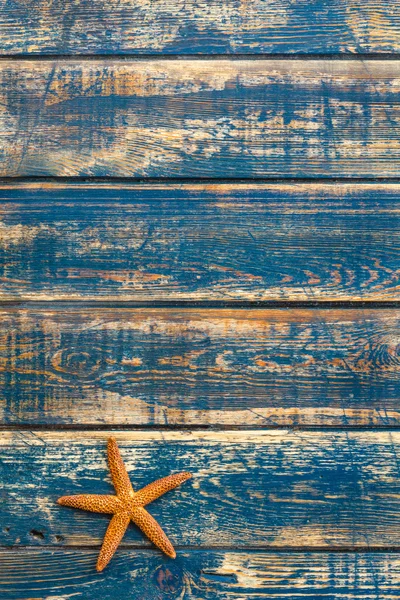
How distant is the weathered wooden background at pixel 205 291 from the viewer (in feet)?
3.49

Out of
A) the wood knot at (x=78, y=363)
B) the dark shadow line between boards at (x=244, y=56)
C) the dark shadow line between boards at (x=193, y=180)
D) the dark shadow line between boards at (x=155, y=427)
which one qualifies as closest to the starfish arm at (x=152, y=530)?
the dark shadow line between boards at (x=155, y=427)

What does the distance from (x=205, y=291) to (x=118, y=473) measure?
0.40 meters

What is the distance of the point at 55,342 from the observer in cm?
110

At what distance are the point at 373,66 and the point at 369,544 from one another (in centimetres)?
97

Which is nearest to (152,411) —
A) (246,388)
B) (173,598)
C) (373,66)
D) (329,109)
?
(246,388)

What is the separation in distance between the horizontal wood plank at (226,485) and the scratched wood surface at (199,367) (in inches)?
1.5

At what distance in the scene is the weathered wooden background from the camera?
3.49 feet

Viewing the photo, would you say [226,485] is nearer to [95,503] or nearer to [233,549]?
[233,549]

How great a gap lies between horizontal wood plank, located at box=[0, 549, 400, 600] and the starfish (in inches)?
1.6

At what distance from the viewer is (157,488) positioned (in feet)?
3.42

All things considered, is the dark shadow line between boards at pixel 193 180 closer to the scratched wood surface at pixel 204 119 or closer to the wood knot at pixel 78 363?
the scratched wood surface at pixel 204 119

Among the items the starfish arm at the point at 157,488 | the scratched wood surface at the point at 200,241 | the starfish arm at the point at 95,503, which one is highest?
the scratched wood surface at the point at 200,241

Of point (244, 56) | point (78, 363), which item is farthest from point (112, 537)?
point (244, 56)

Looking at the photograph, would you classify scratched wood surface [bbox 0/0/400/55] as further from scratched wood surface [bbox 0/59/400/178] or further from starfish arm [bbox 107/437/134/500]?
starfish arm [bbox 107/437/134/500]
